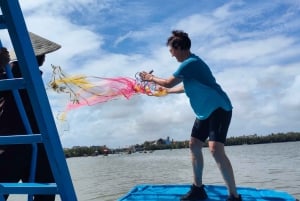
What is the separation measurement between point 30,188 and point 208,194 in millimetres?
4632

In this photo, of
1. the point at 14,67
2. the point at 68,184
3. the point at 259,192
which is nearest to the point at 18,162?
the point at 14,67

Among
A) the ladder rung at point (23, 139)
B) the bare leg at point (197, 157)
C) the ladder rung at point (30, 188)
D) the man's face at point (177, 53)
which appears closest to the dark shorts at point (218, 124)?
the bare leg at point (197, 157)

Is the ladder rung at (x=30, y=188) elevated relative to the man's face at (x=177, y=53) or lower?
lower

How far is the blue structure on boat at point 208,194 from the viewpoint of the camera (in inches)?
245

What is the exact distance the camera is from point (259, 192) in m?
6.70

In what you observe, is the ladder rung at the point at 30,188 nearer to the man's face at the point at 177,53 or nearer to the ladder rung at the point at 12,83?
the ladder rung at the point at 12,83

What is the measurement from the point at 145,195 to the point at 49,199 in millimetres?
2564

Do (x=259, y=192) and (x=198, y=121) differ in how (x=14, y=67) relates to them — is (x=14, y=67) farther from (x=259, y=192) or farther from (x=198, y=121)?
(x=259, y=192)

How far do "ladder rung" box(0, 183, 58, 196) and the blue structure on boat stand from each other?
4.12 m

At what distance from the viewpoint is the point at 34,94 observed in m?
2.09

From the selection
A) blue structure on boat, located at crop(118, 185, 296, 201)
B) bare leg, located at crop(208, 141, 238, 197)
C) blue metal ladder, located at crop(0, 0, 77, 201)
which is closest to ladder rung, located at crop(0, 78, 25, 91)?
blue metal ladder, located at crop(0, 0, 77, 201)

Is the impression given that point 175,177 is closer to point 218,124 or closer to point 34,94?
point 218,124

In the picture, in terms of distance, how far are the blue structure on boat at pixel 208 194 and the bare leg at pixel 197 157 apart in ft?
1.13

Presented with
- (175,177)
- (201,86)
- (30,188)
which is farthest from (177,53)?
(175,177)
